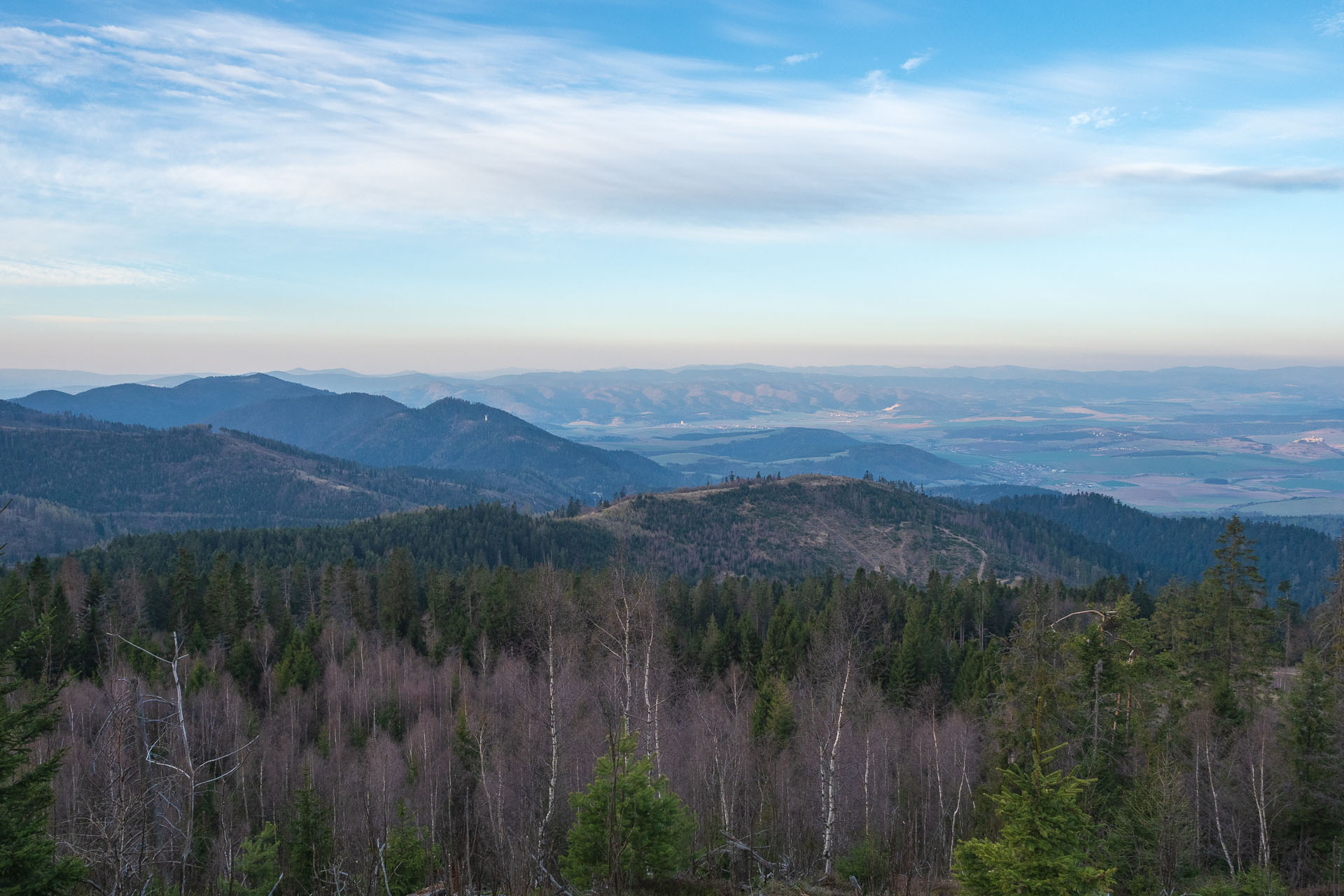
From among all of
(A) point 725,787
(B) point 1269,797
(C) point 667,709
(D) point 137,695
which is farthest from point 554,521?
(D) point 137,695

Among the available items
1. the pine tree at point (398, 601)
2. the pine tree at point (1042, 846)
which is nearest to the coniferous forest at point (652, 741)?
the pine tree at point (1042, 846)

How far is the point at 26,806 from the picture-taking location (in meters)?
15.2

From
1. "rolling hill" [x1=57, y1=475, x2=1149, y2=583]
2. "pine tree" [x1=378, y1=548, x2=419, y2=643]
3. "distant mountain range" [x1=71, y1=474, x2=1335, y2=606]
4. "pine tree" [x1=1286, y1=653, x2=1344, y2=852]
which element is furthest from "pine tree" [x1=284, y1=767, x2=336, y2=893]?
"rolling hill" [x1=57, y1=475, x2=1149, y2=583]

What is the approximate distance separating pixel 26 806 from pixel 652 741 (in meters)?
21.0

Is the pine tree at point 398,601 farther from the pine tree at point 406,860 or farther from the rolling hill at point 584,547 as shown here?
the pine tree at point 406,860

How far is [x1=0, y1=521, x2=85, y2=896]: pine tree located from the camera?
13.6 m

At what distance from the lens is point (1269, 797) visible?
2952cm

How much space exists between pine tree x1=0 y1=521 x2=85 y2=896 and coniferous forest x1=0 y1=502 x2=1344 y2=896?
126 mm

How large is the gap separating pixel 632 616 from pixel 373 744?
21848 mm

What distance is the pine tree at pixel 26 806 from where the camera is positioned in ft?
44.7

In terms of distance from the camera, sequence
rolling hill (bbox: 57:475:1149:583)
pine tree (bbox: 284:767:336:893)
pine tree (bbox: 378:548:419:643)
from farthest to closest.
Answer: rolling hill (bbox: 57:475:1149:583) → pine tree (bbox: 378:548:419:643) → pine tree (bbox: 284:767:336:893)

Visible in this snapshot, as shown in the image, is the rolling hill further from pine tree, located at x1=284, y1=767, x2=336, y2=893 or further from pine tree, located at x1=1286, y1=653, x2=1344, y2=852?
pine tree, located at x1=1286, y1=653, x2=1344, y2=852

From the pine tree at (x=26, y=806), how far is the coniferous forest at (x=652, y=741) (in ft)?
0.41

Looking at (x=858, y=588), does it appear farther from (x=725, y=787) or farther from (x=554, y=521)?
(x=554, y=521)
